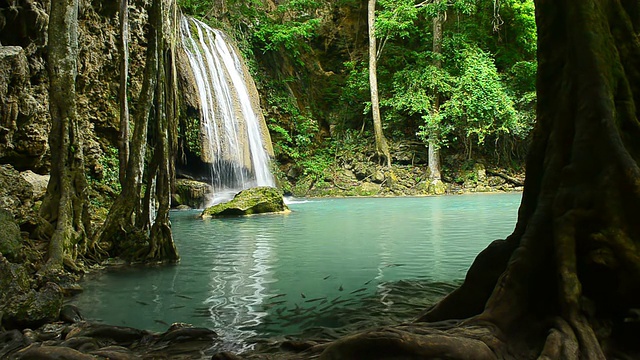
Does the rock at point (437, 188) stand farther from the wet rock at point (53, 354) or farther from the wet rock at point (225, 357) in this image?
the wet rock at point (53, 354)

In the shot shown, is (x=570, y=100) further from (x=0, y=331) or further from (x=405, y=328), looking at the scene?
(x=0, y=331)

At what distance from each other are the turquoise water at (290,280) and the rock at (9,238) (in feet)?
2.36

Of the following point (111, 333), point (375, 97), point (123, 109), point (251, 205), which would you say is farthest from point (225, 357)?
point (375, 97)

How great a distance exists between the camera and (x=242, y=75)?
19.3 meters

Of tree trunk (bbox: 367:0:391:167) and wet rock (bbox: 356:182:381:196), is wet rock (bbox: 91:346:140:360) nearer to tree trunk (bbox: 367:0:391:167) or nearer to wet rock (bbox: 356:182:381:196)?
wet rock (bbox: 356:182:381:196)

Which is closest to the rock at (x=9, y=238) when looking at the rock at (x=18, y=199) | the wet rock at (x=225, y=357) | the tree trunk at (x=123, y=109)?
the rock at (x=18, y=199)

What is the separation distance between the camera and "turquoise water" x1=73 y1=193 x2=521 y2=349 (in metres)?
3.67

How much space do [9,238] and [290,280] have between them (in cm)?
272

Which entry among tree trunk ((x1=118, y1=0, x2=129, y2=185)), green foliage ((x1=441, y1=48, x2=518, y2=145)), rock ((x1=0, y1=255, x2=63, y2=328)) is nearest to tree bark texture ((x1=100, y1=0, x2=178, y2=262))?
tree trunk ((x1=118, y1=0, x2=129, y2=185))

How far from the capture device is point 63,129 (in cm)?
551

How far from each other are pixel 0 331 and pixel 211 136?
1395cm

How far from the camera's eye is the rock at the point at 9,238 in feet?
13.2

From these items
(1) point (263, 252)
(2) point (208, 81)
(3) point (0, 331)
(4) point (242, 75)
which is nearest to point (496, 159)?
(4) point (242, 75)

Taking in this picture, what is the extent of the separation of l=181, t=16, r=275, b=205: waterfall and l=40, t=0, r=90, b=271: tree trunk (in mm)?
10208
